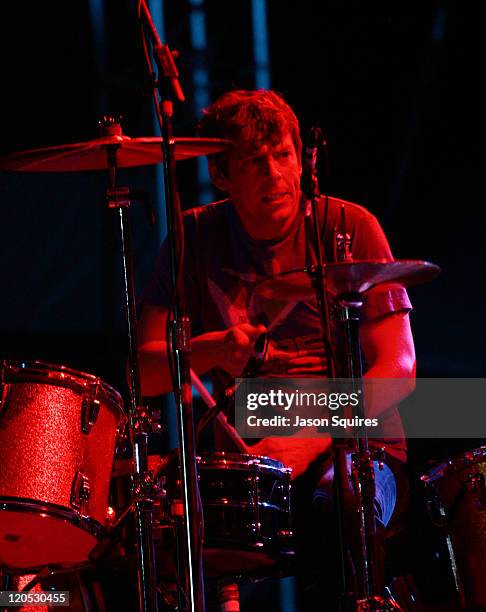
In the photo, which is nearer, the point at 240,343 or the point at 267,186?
the point at 240,343

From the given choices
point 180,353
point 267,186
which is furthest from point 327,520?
point 267,186

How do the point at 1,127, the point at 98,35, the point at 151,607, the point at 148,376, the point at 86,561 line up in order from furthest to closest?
the point at 98,35 → the point at 1,127 → the point at 148,376 → the point at 86,561 → the point at 151,607

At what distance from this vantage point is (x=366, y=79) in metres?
4.76

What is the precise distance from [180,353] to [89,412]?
2.49ft

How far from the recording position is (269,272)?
10.5ft

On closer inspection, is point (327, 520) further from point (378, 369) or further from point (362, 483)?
point (378, 369)

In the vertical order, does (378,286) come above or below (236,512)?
above

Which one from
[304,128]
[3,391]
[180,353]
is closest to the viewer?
[180,353]

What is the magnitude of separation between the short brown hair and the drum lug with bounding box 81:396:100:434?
0.90 metres

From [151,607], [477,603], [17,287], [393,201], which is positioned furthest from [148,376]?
[393,201]

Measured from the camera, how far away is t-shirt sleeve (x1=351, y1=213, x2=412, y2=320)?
115 inches

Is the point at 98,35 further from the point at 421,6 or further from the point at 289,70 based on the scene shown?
the point at 421,6

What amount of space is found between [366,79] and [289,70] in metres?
0.39

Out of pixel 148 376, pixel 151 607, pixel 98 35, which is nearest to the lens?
pixel 151 607
